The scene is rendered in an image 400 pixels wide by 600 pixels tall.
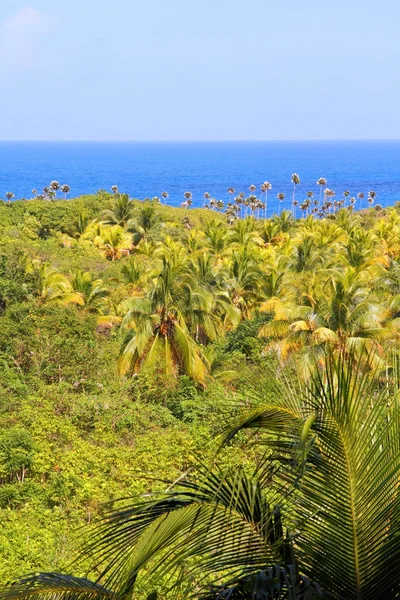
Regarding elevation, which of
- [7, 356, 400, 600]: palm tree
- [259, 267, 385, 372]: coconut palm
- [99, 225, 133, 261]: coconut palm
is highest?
[7, 356, 400, 600]: palm tree

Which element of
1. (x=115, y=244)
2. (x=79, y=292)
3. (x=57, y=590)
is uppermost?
(x=57, y=590)

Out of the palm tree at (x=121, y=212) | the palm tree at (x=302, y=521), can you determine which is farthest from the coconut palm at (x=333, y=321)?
the palm tree at (x=121, y=212)

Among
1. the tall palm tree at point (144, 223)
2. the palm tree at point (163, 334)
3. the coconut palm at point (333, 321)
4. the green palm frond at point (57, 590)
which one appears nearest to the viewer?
the green palm frond at point (57, 590)

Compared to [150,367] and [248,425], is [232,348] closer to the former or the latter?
[150,367]

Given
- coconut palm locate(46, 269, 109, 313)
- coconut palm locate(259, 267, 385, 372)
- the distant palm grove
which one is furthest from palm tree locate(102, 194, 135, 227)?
coconut palm locate(259, 267, 385, 372)

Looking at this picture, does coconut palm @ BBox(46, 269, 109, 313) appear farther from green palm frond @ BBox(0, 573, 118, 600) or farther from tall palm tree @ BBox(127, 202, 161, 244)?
green palm frond @ BBox(0, 573, 118, 600)

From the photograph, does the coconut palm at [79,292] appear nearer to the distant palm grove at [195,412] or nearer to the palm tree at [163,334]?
the distant palm grove at [195,412]

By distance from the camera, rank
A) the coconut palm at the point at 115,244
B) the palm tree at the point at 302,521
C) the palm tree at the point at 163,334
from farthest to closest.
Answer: the coconut palm at the point at 115,244 → the palm tree at the point at 163,334 → the palm tree at the point at 302,521

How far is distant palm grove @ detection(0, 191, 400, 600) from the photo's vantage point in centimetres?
440

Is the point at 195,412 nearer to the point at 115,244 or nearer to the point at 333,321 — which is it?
the point at 333,321

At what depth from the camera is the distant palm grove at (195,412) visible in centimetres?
440

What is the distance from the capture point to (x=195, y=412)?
2227 cm

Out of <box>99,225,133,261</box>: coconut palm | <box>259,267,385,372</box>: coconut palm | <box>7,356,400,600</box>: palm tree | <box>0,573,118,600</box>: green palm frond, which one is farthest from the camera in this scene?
<box>99,225,133,261</box>: coconut palm

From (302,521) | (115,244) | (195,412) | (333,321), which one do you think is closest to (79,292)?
(195,412)
